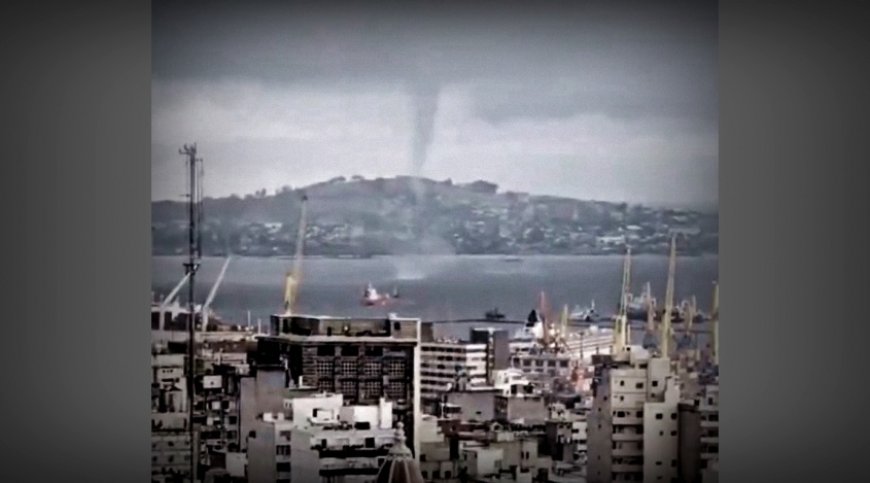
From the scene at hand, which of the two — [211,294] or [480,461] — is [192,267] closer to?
[211,294]

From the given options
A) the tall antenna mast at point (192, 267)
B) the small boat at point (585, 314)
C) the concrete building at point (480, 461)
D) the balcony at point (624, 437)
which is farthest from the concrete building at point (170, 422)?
the balcony at point (624, 437)

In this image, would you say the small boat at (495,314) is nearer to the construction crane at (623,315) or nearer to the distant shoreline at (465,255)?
the distant shoreline at (465,255)

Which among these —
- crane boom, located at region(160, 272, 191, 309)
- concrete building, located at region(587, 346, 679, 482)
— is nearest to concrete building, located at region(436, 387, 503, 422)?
concrete building, located at region(587, 346, 679, 482)

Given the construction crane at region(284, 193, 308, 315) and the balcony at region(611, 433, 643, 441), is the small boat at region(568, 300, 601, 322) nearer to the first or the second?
the balcony at region(611, 433, 643, 441)
